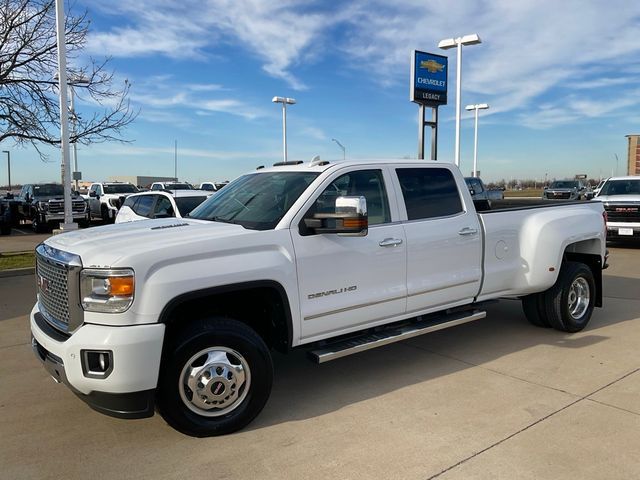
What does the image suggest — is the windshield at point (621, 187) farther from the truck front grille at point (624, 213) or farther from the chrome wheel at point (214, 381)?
the chrome wheel at point (214, 381)

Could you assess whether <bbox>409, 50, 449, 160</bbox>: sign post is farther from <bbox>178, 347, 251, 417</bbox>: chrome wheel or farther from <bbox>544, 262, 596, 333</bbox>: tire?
<bbox>178, 347, 251, 417</bbox>: chrome wheel

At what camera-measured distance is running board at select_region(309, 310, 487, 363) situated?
4035mm

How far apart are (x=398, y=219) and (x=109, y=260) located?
2.43 meters

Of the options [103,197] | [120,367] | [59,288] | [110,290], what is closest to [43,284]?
[59,288]

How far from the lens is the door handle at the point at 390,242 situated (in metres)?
4.35

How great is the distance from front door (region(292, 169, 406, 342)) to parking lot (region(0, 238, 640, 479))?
2.22ft

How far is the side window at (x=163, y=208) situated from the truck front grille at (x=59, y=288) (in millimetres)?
6812

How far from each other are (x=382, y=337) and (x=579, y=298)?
3110mm

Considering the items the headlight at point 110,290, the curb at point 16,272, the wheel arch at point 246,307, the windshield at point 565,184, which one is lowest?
the curb at point 16,272

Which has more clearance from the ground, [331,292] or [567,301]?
[331,292]

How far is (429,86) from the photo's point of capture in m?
16.1

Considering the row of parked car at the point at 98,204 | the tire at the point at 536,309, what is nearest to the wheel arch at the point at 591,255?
the tire at the point at 536,309

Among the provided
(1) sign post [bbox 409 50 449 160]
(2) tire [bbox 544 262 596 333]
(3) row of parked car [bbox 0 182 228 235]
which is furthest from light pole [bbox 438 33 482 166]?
(2) tire [bbox 544 262 596 333]

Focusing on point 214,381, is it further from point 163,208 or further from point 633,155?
point 633,155
